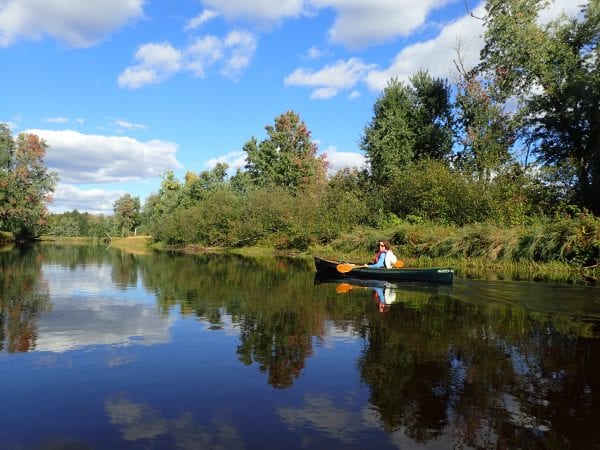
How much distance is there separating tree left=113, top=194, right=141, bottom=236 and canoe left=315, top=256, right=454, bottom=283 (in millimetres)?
96592

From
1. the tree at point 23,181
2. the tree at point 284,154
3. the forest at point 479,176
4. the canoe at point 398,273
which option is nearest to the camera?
the canoe at point 398,273

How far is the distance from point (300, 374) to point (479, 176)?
99.9 feet

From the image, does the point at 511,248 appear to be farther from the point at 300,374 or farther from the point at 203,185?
the point at 203,185

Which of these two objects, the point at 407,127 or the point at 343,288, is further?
the point at 407,127

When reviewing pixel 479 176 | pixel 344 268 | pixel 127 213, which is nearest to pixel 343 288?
pixel 344 268

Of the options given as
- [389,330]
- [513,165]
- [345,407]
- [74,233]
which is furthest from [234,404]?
[74,233]

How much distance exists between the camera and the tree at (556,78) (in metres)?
28.0

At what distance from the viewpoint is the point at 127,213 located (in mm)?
110500

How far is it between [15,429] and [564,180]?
29.9m

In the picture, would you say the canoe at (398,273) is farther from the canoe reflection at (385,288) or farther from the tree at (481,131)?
the tree at (481,131)

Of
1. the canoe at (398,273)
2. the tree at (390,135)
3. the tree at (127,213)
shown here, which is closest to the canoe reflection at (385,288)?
the canoe at (398,273)

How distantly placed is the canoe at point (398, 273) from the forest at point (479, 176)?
738 cm

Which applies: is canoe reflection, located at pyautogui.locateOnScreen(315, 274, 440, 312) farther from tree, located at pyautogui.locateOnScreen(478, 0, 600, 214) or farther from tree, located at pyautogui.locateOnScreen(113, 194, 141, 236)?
tree, located at pyautogui.locateOnScreen(113, 194, 141, 236)

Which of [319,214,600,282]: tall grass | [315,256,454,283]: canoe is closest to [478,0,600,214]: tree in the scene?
[319,214,600,282]: tall grass
